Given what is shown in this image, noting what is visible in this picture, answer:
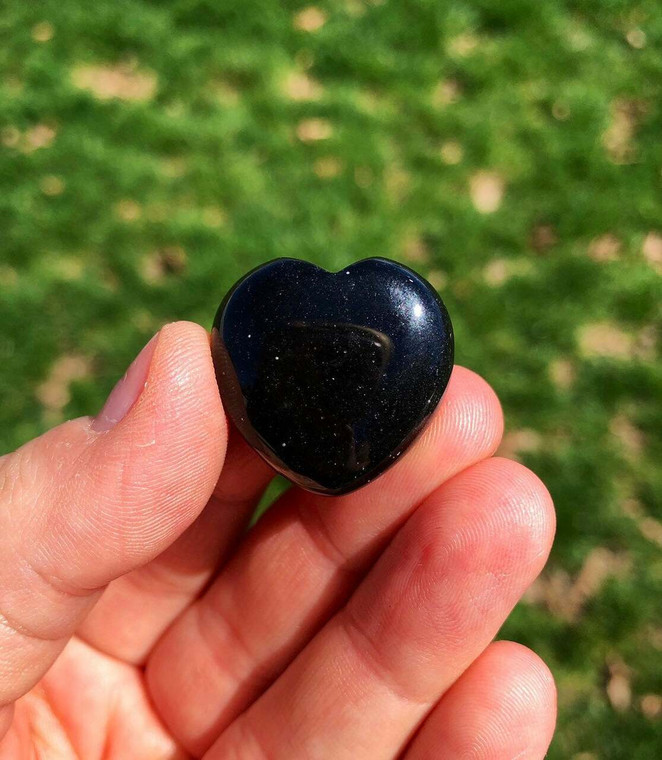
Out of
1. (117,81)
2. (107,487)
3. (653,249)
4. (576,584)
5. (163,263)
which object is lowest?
(576,584)

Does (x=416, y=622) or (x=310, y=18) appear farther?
(x=310, y=18)

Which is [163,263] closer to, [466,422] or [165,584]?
[165,584]

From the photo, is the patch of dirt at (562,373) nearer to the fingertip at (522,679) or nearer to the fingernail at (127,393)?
the fingertip at (522,679)

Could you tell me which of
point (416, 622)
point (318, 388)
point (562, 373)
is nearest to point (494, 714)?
point (416, 622)

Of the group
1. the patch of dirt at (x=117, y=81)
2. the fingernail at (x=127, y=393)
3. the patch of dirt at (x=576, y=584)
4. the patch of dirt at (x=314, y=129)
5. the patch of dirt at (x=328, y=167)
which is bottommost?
the patch of dirt at (x=576, y=584)

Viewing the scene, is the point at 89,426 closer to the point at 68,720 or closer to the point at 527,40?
the point at 68,720

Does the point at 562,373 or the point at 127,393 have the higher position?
the point at 127,393

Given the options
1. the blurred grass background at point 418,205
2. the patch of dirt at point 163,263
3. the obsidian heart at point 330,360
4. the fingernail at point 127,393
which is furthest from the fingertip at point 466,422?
the patch of dirt at point 163,263
